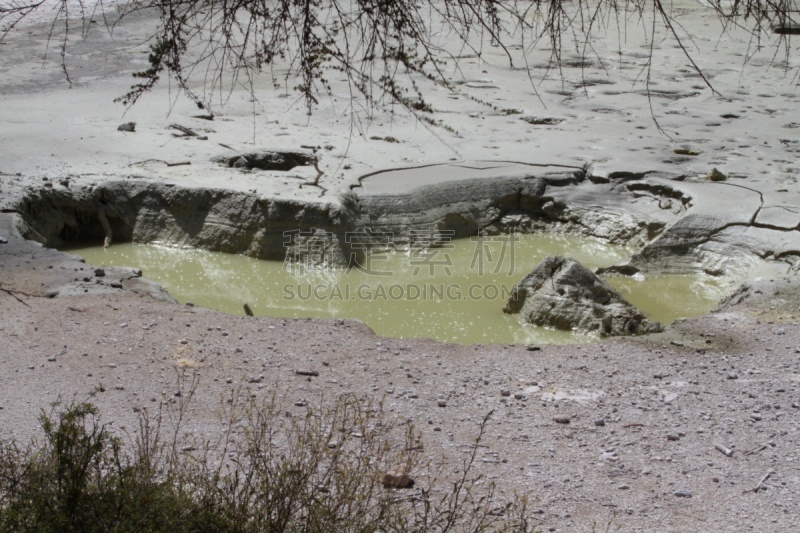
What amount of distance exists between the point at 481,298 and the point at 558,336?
1.05 m

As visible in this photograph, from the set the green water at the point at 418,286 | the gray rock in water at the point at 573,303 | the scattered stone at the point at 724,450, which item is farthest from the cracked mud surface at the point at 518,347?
→ the gray rock in water at the point at 573,303

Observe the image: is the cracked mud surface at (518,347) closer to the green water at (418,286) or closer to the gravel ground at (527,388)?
the gravel ground at (527,388)

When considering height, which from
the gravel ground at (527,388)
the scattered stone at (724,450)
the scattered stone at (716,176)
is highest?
the scattered stone at (716,176)

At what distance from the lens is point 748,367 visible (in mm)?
5613

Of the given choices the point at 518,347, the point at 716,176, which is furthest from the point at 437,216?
the point at 518,347

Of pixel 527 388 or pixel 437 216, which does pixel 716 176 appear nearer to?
pixel 437 216

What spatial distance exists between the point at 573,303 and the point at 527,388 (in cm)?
182

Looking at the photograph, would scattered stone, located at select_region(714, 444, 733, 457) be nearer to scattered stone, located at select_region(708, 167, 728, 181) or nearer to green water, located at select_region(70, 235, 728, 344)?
green water, located at select_region(70, 235, 728, 344)

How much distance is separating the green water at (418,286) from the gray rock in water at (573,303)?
12cm

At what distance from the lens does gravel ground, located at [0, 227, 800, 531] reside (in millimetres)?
4133

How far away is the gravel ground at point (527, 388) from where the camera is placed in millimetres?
4133

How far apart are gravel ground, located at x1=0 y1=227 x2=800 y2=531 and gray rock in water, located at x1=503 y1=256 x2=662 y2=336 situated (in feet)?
1.62

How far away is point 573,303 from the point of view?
274 inches

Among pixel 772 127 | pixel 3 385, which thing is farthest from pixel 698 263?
pixel 3 385
